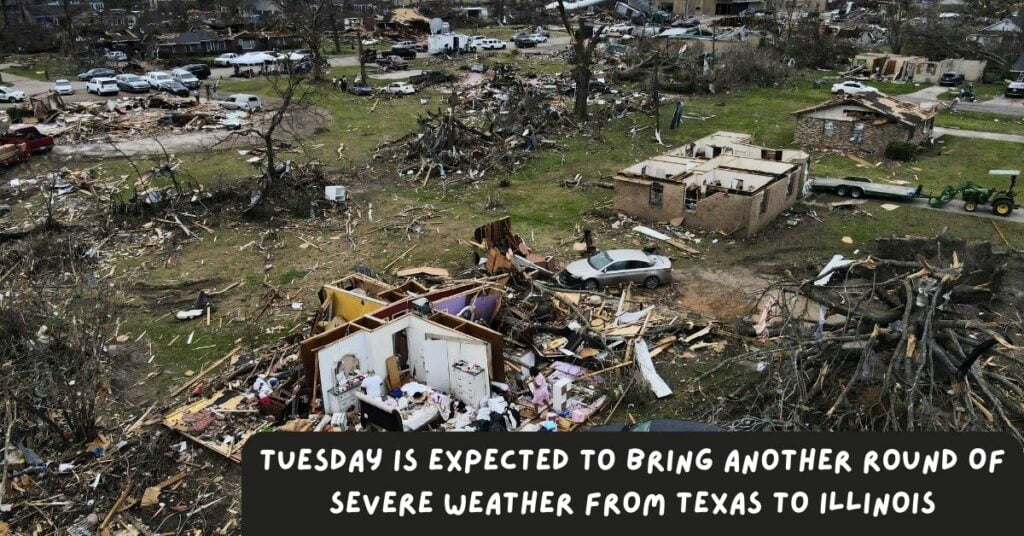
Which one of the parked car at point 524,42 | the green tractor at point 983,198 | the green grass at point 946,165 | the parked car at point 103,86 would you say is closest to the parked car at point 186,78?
the parked car at point 103,86

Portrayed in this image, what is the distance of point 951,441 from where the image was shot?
24.5 feet

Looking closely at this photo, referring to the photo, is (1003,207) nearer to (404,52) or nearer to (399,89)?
(399,89)

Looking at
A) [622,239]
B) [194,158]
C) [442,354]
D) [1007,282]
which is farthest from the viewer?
[194,158]

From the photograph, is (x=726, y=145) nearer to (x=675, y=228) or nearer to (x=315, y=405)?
(x=675, y=228)

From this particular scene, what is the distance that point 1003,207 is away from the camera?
23.3 metres

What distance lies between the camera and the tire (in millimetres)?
23231

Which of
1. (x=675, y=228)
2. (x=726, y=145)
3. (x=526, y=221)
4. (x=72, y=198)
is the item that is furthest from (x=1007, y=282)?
(x=72, y=198)

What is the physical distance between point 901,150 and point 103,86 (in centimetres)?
4590

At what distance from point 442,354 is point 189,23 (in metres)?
78.2

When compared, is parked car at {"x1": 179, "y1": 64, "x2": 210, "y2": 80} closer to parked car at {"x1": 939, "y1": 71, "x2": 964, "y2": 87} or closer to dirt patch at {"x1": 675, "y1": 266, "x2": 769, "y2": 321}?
dirt patch at {"x1": 675, "y1": 266, "x2": 769, "y2": 321}

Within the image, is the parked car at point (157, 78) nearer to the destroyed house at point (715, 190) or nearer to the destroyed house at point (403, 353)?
the destroyed house at point (715, 190)

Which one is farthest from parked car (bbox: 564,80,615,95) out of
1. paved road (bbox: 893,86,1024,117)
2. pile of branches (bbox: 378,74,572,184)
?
paved road (bbox: 893,86,1024,117)

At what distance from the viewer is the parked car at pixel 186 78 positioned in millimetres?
46938

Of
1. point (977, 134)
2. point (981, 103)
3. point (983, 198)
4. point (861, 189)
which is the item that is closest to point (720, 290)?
point (861, 189)
